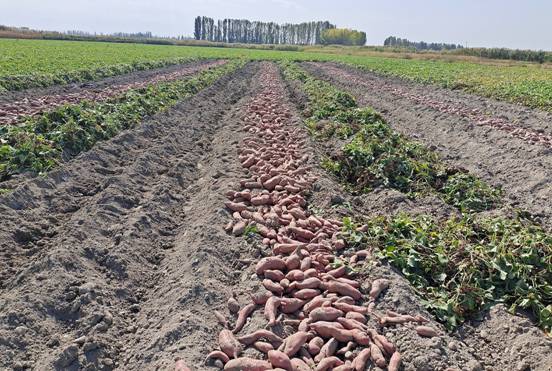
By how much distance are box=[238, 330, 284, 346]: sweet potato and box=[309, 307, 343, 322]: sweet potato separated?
1.37ft

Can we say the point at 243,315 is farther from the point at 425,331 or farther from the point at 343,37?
the point at 343,37

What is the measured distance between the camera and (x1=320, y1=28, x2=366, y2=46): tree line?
14700 centimetres

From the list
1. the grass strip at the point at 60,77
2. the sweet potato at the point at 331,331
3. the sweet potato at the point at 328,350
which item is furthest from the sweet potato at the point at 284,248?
the grass strip at the point at 60,77

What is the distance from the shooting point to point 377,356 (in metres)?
3.58

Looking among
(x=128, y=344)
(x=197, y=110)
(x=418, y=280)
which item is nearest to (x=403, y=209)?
(x=418, y=280)

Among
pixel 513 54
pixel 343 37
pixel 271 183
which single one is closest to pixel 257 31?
pixel 343 37

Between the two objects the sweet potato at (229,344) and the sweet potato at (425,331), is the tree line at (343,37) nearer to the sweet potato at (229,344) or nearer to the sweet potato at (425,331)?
the sweet potato at (425,331)

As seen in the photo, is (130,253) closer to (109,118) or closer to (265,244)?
(265,244)

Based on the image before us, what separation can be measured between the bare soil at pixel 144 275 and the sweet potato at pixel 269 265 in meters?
0.11

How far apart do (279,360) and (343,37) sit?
154375 millimetres

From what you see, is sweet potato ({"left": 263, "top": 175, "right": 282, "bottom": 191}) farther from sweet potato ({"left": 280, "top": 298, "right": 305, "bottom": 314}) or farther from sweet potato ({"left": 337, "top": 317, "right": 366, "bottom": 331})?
sweet potato ({"left": 337, "top": 317, "right": 366, "bottom": 331})

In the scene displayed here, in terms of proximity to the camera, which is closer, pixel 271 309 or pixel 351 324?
pixel 351 324

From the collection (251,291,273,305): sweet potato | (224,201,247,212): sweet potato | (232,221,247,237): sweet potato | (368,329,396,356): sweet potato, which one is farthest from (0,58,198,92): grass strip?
(368,329,396,356): sweet potato

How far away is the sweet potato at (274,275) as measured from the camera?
4.72 m
